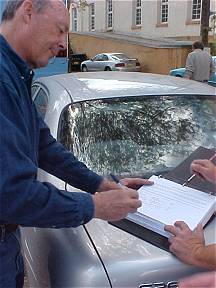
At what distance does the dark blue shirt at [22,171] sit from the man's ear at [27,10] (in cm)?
11

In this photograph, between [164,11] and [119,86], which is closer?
[119,86]

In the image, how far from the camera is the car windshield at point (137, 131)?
7.99 ft

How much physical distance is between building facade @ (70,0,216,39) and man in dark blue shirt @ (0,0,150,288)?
1831 centimetres

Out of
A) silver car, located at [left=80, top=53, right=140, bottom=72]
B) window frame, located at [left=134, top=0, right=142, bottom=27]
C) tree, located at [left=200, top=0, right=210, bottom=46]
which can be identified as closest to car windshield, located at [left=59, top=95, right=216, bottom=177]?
tree, located at [left=200, top=0, right=210, bottom=46]

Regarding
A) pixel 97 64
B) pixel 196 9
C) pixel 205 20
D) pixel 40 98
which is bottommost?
pixel 97 64

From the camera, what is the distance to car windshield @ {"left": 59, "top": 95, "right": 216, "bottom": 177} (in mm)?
2436

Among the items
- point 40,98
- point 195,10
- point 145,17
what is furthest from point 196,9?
point 40,98

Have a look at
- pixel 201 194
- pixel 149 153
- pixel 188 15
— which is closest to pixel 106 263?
pixel 201 194

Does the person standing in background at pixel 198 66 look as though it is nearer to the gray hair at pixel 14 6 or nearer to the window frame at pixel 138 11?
the gray hair at pixel 14 6

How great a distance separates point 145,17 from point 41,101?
2301 centimetres

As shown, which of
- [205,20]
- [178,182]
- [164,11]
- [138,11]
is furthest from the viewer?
[138,11]

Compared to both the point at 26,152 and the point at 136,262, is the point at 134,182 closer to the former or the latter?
the point at 136,262

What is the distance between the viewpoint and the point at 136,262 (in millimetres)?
1603

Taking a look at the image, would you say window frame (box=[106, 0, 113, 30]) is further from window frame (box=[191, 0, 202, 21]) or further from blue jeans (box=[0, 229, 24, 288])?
blue jeans (box=[0, 229, 24, 288])
